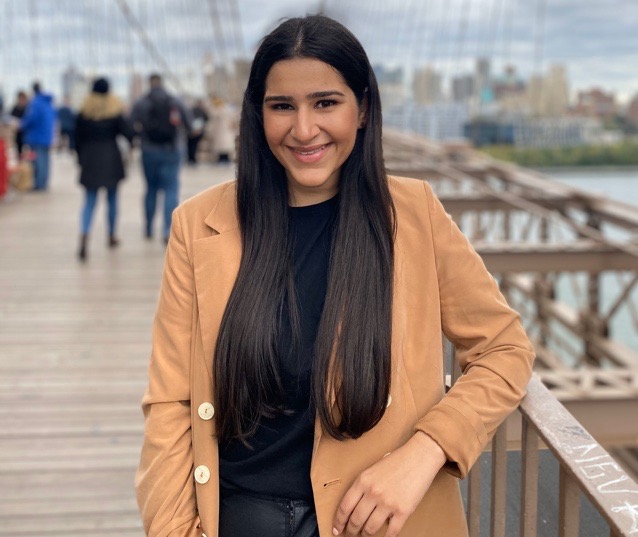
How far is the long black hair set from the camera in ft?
4.81

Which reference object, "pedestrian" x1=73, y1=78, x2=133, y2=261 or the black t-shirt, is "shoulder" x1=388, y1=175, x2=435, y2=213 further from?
"pedestrian" x1=73, y1=78, x2=133, y2=261

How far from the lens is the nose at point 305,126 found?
1488mm

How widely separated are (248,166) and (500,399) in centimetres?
56

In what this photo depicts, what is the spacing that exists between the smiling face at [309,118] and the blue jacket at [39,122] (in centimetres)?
1246

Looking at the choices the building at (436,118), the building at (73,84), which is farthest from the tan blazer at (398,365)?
the building at (73,84)

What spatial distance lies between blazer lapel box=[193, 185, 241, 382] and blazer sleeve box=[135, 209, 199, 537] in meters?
0.03

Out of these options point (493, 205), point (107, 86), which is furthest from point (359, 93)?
point (107, 86)

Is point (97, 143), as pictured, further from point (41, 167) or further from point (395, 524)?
point (395, 524)

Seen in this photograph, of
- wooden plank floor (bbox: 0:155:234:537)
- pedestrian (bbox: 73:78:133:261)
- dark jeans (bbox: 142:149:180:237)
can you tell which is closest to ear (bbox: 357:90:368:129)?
wooden plank floor (bbox: 0:155:234:537)

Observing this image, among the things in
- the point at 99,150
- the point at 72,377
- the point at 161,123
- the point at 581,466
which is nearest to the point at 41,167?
the point at 161,123

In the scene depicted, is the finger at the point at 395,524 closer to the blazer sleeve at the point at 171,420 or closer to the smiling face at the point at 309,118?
the blazer sleeve at the point at 171,420

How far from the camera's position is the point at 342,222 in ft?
5.05

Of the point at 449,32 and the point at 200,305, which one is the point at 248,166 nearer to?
the point at 200,305

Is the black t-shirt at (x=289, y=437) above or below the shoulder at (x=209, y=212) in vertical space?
below
